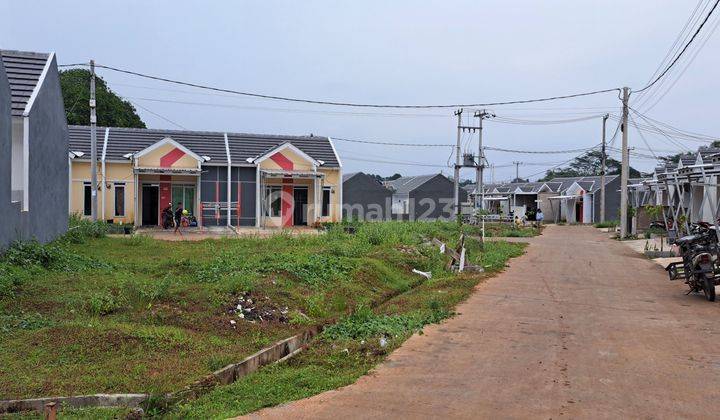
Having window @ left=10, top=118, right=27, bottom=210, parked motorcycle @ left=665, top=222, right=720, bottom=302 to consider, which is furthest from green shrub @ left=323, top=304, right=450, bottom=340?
window @ left=10, top=118, right=27, bottom=210

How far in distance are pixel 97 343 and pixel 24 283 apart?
156 inches

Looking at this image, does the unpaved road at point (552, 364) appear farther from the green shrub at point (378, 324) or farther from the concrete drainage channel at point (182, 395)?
the concrete drainage channel at point (182, 395)

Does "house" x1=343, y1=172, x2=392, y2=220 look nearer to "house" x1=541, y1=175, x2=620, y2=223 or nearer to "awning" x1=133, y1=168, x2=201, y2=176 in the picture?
"awning" x1=133, y1=168, x2=201, y2=176

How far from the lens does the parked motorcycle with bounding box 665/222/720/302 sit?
12797 millimetres

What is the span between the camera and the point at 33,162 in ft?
54.0

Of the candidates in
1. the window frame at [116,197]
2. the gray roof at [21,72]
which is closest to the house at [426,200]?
the window frame at [116,197]

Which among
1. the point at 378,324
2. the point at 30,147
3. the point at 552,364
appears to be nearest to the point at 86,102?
the point at 30,147

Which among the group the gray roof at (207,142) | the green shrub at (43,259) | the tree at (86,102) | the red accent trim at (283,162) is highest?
the tree at (86,102)

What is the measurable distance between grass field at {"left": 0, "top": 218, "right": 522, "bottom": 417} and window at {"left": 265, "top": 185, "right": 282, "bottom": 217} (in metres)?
15.7

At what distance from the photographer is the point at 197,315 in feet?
32.1

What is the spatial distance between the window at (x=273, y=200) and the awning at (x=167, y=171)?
4176 mm

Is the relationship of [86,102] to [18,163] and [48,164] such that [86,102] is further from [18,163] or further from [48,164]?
[18,163]

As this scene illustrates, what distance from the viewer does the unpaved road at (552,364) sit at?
20.3ft

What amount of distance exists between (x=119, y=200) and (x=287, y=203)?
836 cm
